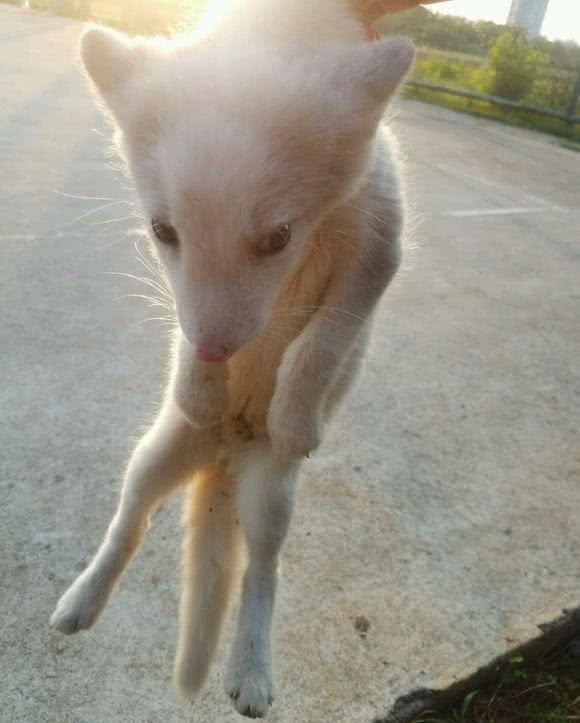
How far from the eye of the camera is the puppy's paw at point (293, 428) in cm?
167

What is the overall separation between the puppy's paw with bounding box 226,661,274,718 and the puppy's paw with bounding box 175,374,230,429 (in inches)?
21.7

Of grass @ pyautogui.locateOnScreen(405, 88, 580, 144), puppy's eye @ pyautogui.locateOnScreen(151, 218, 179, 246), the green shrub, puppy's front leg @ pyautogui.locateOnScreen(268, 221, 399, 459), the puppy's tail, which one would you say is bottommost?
grass @ pyautogui.locateOnScreen(405, 88, 580, 144)

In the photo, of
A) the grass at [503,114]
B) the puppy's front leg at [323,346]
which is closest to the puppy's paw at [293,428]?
the puppy's front leg at [323,346]

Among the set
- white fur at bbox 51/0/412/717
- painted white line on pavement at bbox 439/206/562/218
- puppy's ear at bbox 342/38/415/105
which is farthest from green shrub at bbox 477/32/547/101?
puppy's ear at bbox 342/38/415/105

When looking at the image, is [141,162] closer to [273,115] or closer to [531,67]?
[273,115]

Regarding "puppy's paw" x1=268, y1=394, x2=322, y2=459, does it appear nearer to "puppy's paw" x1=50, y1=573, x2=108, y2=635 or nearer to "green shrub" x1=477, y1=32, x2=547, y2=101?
"puppy's paw" x1=50, y1=573, x2=108, y2=635

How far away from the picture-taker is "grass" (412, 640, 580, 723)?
1885mm

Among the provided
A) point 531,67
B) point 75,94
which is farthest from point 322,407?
point 531,67

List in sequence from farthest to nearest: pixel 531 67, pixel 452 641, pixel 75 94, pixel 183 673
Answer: pixel 531 67 < pixel 75 94 < pixel 452 641 < pixel 183 673

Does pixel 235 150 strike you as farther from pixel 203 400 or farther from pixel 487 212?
pixel 487 212

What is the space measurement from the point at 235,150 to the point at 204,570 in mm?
1006

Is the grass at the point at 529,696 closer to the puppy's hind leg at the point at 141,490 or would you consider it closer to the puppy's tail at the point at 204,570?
the puppy's tail at the point at 204,570

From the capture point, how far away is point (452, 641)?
6.53ft

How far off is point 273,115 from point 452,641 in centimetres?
142
